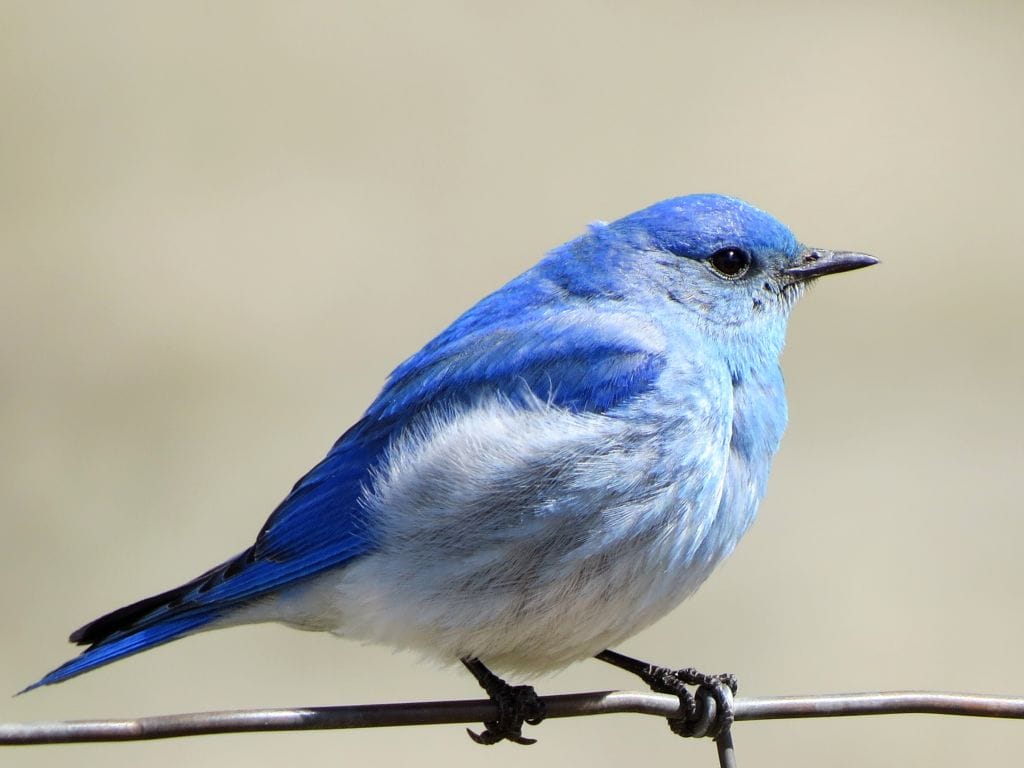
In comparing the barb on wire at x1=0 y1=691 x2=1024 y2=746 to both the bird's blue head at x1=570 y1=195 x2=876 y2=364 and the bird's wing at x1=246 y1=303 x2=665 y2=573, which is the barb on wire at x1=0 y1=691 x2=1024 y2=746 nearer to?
the bird's wing at x1=246 y1=303 x2=665 y2=573

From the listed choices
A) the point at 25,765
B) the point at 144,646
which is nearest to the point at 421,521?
the point at 144,646

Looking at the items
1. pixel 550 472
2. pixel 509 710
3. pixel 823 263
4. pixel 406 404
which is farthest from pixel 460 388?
pixel 823 263

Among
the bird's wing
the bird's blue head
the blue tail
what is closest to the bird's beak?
the bird's blue head

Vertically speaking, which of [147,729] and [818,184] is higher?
[818,184]

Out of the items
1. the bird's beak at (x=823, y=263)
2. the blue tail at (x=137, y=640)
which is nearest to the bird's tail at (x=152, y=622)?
the blue tail at (x=137, y=640)

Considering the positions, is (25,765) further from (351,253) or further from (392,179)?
(392,179)

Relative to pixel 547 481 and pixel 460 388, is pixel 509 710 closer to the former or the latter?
pixel 547 481
